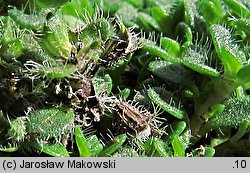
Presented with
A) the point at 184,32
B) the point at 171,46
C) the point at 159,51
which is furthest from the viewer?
the point at 184,32

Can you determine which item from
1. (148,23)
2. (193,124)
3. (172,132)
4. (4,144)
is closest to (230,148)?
(193,124)

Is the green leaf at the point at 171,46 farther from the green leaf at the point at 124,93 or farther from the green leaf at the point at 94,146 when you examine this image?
the green leaf at the point at 94,146

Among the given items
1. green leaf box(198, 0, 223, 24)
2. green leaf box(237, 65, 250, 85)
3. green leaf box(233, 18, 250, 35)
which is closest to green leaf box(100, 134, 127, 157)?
green leaf box(237, 65, 250, 85)

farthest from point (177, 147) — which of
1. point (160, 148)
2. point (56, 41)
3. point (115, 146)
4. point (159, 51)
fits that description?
point (56, 41)

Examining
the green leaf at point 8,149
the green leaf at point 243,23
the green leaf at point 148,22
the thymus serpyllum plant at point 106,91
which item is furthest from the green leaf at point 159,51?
the green leaf at point 8,149

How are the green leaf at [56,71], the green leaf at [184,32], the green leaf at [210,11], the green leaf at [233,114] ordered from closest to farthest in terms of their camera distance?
the green leaf at [56,71] < the green leaf at [233,114] < the green leaf at [184,32] < the green leaf at [210,11]

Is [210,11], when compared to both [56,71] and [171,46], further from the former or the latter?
[56,71]

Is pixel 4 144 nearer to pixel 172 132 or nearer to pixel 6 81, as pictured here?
pixel 6 81
